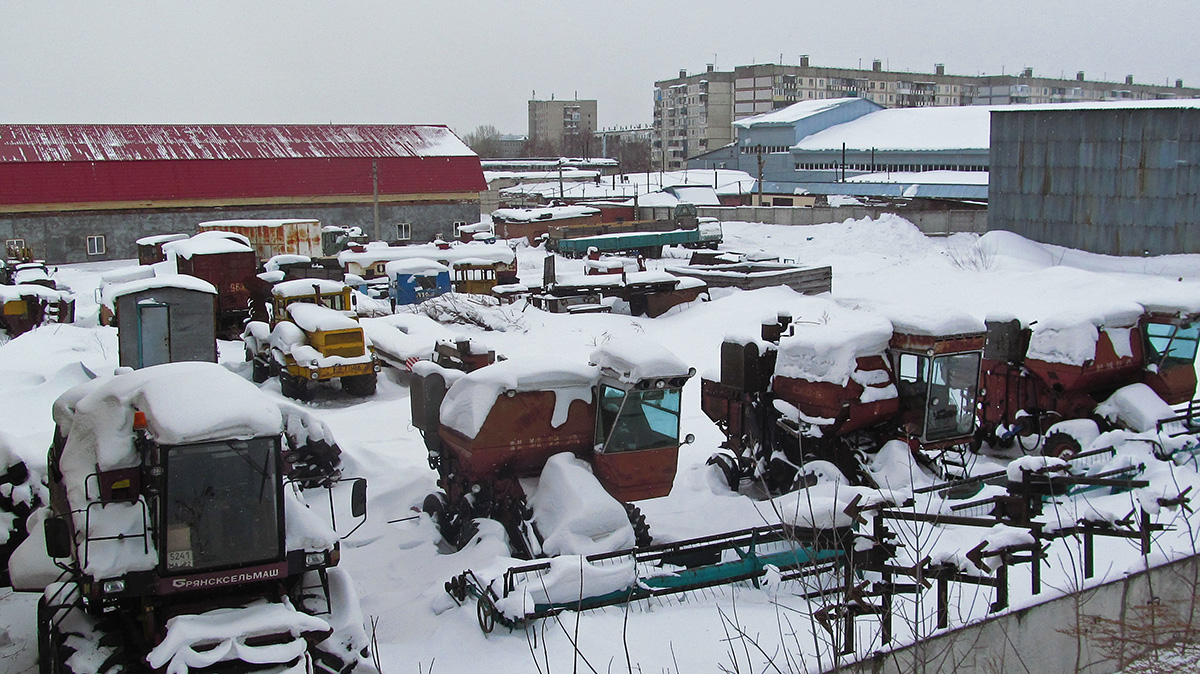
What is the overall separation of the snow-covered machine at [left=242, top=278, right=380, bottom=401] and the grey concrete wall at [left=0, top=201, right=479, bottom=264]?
26677 millimetres

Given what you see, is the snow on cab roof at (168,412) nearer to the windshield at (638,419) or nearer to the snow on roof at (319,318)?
the windshield at (638,419)

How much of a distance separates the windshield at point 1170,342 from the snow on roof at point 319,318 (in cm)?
1335

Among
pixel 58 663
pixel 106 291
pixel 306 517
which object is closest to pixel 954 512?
pixel 306 517

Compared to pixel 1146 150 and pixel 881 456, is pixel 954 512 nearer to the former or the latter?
pixel 881 456

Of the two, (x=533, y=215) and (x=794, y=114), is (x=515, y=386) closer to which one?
(x=533, y=215)

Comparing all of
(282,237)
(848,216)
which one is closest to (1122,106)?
(848,216)

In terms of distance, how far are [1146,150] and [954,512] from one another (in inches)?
915

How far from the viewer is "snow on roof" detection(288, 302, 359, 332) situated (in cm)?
1852

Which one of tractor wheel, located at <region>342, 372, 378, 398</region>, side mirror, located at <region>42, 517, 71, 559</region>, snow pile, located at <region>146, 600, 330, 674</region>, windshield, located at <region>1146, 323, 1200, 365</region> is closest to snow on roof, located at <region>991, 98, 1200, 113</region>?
windshield, located at <region>1146, 323, 1200, 365</region>

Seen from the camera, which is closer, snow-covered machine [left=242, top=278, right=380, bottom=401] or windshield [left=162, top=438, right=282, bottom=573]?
windshield [left=162, top=438, right=282, bottom=573]

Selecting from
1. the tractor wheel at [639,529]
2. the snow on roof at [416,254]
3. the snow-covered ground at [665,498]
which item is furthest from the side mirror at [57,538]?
the snow on roof at [416,254]

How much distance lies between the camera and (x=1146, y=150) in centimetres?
2881

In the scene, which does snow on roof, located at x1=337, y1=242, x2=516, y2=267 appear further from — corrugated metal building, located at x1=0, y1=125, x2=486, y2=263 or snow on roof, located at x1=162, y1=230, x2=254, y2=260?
corrugated metal building, located at x1=0, y1=125, x2=486, y2=263

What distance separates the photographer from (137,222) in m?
43.3
